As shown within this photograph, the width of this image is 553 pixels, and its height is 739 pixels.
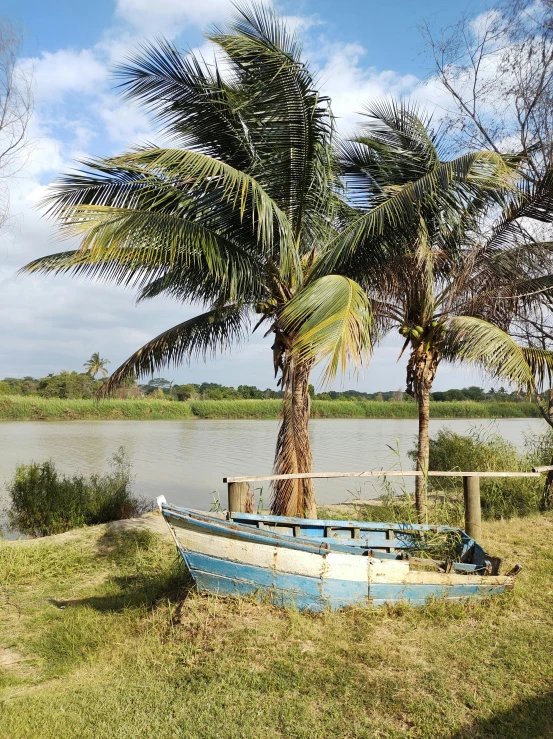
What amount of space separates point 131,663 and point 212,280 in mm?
4951

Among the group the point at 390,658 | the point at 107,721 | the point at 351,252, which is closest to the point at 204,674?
the point at 107,721

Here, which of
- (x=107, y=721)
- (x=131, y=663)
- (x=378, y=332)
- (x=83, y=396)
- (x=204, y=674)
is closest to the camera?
(x=107, y=721)

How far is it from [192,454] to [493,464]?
9994mm

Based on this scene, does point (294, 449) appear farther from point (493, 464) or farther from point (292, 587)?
point (493, 464)

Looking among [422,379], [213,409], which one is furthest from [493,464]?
[213,409]

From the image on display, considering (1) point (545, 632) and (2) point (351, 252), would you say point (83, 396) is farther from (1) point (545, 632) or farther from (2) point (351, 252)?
(1) point (545, 632)

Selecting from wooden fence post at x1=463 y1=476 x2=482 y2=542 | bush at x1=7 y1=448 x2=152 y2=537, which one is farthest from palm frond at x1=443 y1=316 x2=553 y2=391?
bush at x1=7 y1=448 x2=152 y2=537

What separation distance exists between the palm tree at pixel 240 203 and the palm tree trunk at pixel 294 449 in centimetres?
1

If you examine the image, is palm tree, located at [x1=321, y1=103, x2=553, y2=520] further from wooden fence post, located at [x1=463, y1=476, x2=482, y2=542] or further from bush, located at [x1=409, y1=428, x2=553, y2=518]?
bush, located at [x1=409, y1=428, x2=553, y2=518]

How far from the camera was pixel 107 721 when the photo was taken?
3.54 meters

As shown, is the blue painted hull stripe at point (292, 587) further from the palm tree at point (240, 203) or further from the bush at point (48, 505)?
the bush at point (48, 505)

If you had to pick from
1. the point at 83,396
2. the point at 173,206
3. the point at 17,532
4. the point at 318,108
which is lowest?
the point at 17,532

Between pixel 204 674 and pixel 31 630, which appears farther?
pixel 31 630

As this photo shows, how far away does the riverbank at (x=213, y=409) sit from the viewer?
31828 mm
